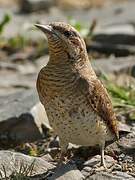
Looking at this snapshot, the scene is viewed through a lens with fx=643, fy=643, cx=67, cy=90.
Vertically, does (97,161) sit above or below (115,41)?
below

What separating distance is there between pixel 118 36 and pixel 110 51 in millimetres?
456

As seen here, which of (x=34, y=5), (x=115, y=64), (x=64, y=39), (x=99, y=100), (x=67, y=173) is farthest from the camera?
(x=34, y=5)

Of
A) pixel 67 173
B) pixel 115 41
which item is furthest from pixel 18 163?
pixel 115 41

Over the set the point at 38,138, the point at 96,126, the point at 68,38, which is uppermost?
the point at 68,38

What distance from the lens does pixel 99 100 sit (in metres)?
5.30

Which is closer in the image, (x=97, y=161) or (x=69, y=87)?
(x=69, y=87)

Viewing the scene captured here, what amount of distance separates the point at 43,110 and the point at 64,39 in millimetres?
1950

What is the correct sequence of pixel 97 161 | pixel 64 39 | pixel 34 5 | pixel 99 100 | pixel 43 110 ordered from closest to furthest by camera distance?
1. pixel 64 39
2. pixel 99 100
3. pixel 97 161
4. pixel 43 110
5. pixel 34 5

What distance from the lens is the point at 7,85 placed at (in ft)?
28.8

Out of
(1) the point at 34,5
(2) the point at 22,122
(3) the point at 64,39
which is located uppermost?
(3) the point at 64,39

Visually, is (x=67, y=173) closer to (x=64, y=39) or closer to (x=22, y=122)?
(x=64, y=39)

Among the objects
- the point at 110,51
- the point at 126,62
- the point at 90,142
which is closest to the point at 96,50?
the point at 110,51

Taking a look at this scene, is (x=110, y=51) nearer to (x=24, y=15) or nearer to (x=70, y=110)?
(x=24, y=15)

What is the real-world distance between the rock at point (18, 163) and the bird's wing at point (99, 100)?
635 mm
